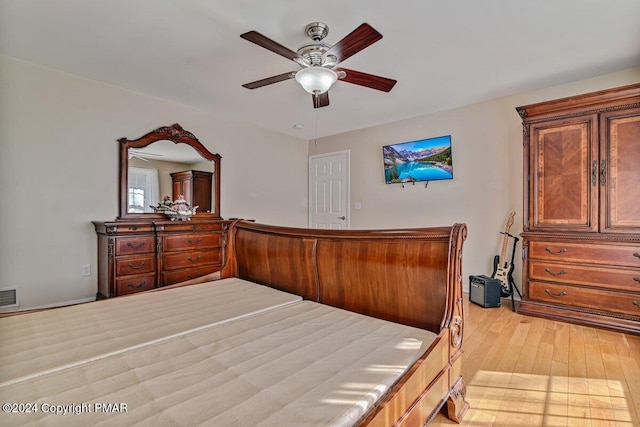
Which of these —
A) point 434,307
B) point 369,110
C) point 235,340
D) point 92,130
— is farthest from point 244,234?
point 369,110

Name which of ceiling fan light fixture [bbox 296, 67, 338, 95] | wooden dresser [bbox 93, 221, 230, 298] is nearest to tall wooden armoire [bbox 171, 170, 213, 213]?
wooden dresser [bbox 93, 221, 230, 298]

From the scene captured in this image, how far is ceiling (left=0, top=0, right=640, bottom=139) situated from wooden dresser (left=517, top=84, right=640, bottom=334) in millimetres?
536

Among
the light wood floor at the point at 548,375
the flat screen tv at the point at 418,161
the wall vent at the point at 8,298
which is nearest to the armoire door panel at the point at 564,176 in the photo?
the light wood floor at the point at 548,375

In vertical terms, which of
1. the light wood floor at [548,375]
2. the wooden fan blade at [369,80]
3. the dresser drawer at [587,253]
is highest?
the wooden fan blade at [369,80]

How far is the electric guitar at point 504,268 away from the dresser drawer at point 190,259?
11.5 ft

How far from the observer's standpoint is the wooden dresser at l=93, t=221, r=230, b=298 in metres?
3.20

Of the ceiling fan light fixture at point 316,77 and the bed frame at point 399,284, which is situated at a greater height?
the ceiling fan light fixture at point 316,77

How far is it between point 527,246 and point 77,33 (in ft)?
15.1

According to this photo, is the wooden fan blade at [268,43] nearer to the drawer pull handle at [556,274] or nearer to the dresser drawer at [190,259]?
the dresser drawer at [190,259]

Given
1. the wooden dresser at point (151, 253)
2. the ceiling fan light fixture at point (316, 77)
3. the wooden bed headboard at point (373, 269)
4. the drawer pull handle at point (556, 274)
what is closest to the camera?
the wooden bed headboard at point (373, 269)

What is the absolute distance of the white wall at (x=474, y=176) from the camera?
367 centimetres

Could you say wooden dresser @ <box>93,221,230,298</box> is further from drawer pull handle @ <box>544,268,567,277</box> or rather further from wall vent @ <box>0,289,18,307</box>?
drawer pull handle @ <box>544,268,567,277</box>

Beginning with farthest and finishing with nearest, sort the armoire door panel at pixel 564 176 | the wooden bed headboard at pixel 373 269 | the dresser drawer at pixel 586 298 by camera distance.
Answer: the armoire door panel at pixel 564 176 < the dresser drawer at pixel 586 298 < the wooden bed headboard at pixel 373 269

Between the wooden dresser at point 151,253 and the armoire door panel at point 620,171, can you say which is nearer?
the armoire door panel at point 620,171
